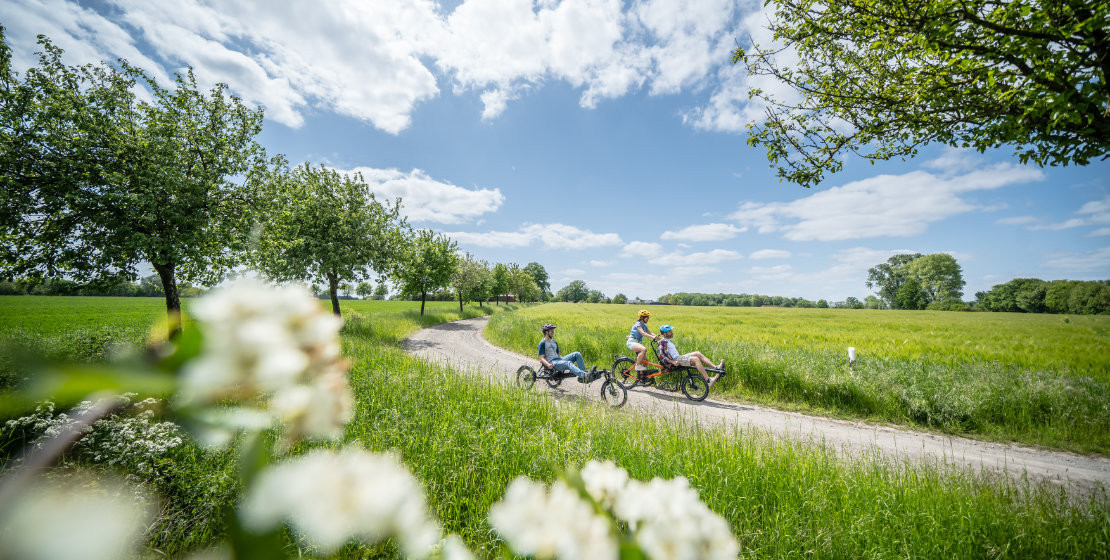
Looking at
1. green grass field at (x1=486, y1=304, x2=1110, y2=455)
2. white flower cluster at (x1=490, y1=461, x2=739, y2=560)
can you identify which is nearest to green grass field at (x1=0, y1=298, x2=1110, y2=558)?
white flower cluster at (x1=490, y1=461, x2=739, y2=560)

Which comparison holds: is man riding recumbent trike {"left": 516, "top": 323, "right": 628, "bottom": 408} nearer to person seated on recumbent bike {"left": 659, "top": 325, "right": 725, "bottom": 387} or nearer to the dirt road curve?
the dirt road curve

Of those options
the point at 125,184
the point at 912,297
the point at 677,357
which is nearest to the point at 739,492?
the point at 677,357

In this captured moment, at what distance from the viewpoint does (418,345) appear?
15055mm

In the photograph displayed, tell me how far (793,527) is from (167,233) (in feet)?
39.7

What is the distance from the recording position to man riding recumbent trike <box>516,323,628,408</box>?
8.42 m

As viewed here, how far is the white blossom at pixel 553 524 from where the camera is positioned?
0.87 m

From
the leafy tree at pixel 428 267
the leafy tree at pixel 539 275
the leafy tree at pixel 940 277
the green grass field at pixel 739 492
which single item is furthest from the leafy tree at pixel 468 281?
the leafy tree at pixel 940 277

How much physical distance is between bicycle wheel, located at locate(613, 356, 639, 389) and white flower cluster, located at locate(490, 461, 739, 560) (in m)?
8.66

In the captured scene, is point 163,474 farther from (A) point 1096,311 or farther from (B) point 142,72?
(A) point 1096,311

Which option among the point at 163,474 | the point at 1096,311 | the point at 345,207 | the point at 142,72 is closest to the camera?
the point at 163,474

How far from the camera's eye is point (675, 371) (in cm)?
966

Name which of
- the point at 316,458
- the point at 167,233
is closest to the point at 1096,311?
the point at 316,458

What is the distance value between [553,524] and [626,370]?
9321 mm

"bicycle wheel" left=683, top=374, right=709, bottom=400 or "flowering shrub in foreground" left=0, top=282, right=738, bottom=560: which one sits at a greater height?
"flowering shrub in foreground" left=0, top=282, right=738, bottom=560
